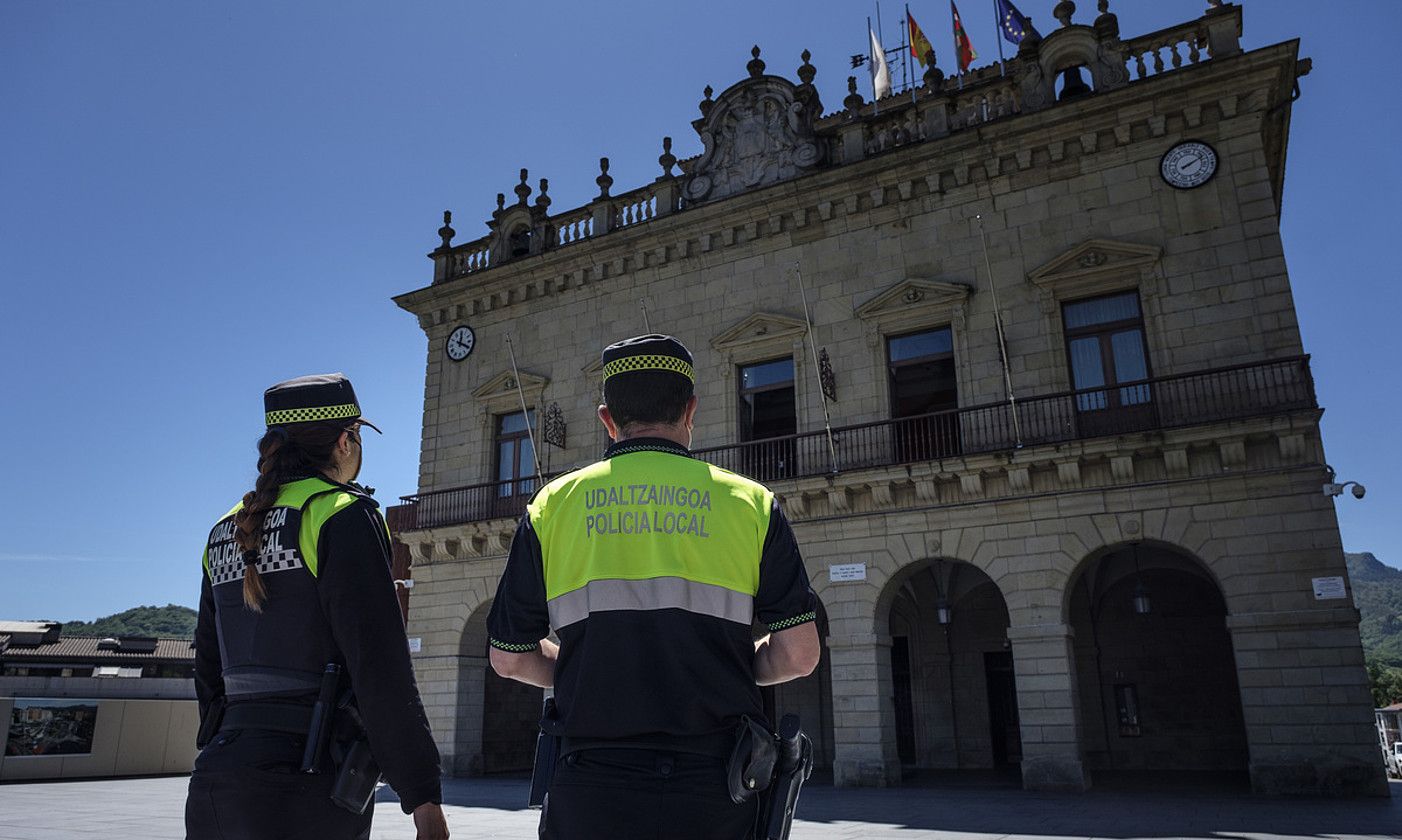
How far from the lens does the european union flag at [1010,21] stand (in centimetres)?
1988

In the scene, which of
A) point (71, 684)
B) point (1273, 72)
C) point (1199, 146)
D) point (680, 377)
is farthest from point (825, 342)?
point (71, 684)

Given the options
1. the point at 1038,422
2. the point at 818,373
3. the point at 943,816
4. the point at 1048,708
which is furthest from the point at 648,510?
the point at 818,373

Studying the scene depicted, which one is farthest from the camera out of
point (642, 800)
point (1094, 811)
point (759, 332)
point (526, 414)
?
point (526, 414)

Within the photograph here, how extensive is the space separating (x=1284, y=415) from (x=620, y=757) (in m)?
14.7

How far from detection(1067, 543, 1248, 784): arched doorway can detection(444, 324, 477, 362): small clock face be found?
15.0 m

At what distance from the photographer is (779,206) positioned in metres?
19.4

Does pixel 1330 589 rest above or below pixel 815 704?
above

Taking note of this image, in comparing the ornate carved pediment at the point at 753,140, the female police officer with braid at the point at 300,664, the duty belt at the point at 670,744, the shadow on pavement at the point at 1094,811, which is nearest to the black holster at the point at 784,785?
the duty belt at the point at 670,744

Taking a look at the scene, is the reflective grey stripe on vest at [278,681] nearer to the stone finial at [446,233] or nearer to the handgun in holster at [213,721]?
the handgun in holster at [213,721]

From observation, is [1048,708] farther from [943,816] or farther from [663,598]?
[663,598]

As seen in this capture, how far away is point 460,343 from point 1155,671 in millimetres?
17446

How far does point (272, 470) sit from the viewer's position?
312 centimetres

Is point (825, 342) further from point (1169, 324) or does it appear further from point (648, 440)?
point (648, 440)

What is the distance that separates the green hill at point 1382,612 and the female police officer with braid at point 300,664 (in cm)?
14096
